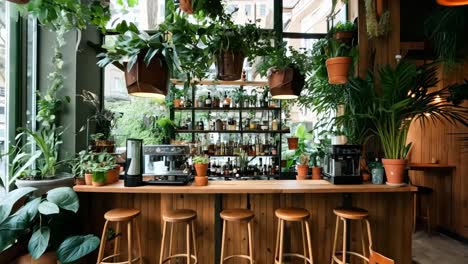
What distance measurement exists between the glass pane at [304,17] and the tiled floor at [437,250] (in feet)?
11.8

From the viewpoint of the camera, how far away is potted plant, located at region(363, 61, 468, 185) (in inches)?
94.1

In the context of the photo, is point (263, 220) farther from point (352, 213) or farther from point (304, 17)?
point (304, 17)

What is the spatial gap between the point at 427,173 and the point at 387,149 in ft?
9.58

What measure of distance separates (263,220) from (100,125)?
7.08 feet

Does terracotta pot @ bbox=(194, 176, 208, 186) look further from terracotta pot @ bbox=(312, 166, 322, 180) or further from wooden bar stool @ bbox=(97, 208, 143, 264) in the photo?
terracotta pot @ bbox=(312, 166, 322, 180)

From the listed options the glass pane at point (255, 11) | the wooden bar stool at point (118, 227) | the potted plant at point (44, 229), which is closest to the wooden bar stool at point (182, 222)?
the wooden bar stool at point (118, 227)

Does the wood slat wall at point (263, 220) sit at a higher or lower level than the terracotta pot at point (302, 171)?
lower

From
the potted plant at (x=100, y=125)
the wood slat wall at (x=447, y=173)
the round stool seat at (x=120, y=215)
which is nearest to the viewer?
the round stool seat at (x=120, y=215)

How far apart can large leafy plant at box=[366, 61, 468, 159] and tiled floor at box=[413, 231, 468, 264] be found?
6.02 ft

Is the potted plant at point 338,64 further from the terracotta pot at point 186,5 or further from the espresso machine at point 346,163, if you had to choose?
the terracotta pot at point 186,5

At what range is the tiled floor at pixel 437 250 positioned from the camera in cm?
330

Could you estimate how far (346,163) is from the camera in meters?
2.51

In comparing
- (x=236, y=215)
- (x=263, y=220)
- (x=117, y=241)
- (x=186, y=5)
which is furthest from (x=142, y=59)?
(x=263, y=220)

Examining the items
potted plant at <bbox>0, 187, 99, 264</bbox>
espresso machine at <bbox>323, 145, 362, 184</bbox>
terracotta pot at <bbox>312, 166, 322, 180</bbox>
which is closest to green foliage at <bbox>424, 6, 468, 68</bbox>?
espresso machine at <bbox>323, 145, 362, 184</bbox>
